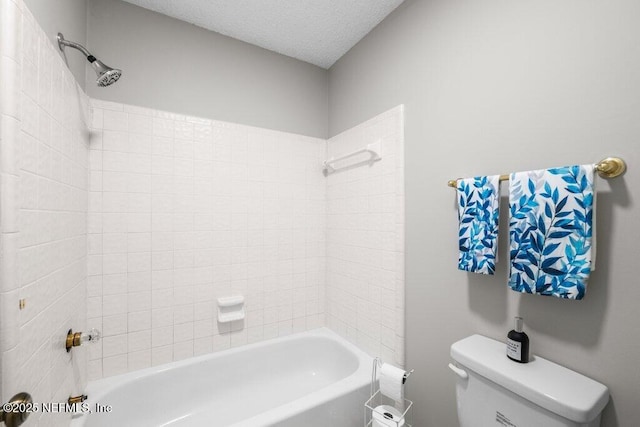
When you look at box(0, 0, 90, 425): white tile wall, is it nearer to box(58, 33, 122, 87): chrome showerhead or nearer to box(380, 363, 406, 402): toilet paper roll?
box(58, 33, 122, 87): chrome showerhead

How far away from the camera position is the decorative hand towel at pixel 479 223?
42.3 inches

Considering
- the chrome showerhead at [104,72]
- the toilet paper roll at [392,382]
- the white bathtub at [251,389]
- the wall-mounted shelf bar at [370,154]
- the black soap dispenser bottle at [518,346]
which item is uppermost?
the chrome showerhead at [104,72]

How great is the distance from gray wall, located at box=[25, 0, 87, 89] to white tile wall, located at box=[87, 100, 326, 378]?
244 mm

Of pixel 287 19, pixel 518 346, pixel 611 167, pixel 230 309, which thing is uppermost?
pixel 287 19

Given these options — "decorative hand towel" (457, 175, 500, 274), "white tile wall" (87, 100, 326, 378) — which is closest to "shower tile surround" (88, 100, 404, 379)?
"white tile wall" (87, 100, 326, 378)

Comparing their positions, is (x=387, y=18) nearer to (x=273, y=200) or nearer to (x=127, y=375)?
(x=273, y=200)

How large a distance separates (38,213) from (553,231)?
5.50 feet

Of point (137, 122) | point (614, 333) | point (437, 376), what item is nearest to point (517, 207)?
point (614, 333)

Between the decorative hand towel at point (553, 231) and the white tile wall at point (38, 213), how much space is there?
5.05ft

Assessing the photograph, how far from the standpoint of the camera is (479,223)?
111 cm

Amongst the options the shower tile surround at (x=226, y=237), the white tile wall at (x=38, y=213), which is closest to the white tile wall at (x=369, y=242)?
the shower tile surround at (x=226, y=237)

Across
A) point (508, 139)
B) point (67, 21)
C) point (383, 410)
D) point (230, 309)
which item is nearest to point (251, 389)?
point (230, 309)

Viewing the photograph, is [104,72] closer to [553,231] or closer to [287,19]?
[287,19]

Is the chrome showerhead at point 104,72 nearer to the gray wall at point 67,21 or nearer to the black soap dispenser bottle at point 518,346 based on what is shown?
the gray wall at point 67,21
